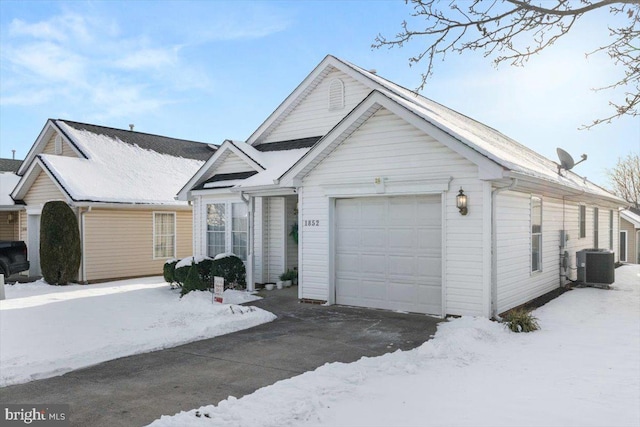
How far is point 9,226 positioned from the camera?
20391 mm

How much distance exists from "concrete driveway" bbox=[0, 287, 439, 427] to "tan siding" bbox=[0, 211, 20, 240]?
16.1 m

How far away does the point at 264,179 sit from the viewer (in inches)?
492

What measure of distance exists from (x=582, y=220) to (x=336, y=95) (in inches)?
384

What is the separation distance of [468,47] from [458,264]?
482cm

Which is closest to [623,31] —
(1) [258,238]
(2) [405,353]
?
(2) [405,353]

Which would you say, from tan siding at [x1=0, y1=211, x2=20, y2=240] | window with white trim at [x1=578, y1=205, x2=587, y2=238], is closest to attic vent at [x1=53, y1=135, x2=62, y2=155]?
tan siding at [x1=0, y1=211, x2=20, y2=240]

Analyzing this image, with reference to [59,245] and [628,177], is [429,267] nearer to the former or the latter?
[59,245]

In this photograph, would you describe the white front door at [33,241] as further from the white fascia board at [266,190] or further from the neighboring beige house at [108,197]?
the white fascia board at [266,190]

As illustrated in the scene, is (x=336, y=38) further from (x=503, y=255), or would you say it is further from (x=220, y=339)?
(x=220, y=339)

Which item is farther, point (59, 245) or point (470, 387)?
point (59, 245)

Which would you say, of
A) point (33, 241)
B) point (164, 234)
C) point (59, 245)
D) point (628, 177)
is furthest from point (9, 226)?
point (628, 177)

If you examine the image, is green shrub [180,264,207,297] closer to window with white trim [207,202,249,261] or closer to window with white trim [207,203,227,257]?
window with white trim [207,202,249,261]

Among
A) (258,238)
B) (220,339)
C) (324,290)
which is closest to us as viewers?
(220,339)

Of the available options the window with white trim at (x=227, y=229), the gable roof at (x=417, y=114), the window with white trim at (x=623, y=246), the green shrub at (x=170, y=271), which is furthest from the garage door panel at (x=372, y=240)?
the window with white trim at (x=623, y=246)
